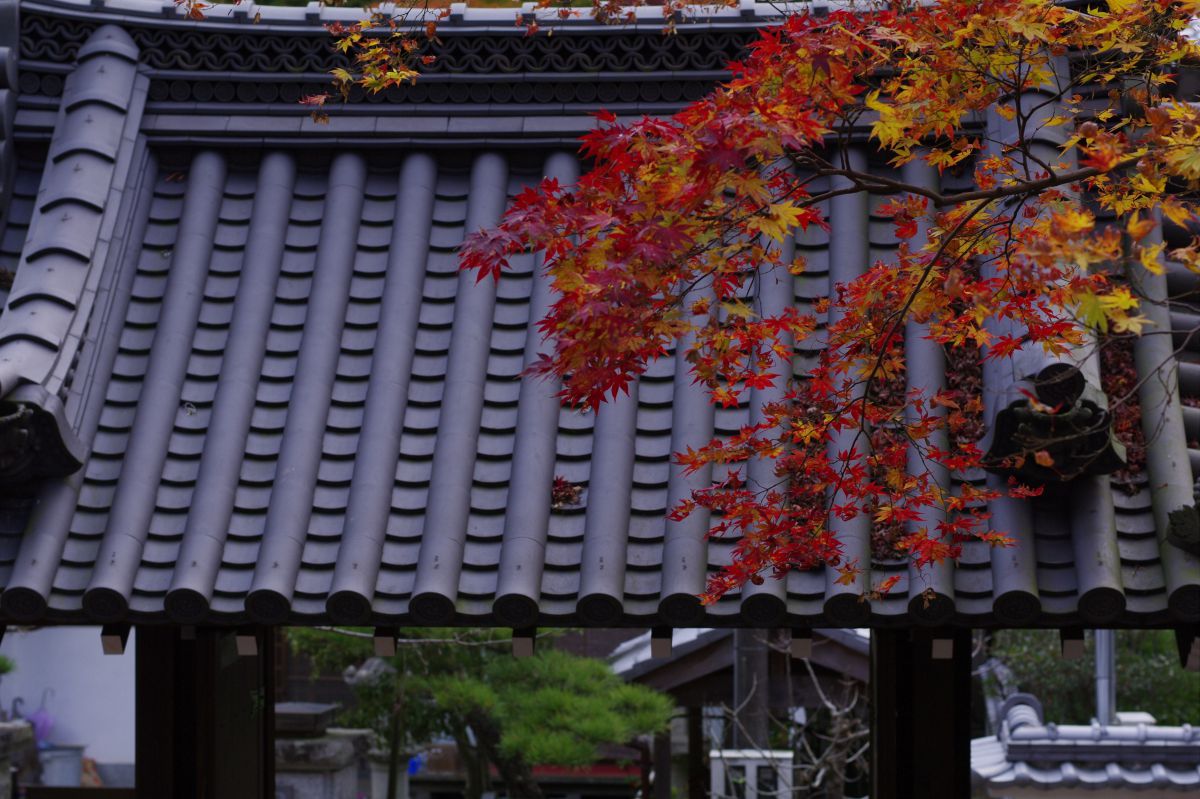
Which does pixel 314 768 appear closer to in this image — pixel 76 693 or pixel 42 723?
pixel 42 723

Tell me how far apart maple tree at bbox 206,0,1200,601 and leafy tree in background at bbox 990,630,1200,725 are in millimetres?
11896

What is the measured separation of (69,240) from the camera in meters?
5.61

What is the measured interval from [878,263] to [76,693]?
1889 centimetres

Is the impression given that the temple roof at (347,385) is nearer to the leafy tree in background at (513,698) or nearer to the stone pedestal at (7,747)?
the leafy tree in background at (513,698)

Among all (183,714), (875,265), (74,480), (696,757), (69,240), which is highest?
(69,240)

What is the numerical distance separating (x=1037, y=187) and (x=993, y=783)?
6.07 metres

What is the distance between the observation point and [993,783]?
8719 millimetres

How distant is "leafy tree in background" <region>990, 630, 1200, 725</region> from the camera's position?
16531mm

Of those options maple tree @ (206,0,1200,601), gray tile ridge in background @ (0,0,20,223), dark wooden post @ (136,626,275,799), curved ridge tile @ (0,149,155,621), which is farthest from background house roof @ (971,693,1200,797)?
gray tile ridge in background @ (0,0,20,223)

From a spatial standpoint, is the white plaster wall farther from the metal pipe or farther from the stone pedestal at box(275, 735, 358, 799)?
the metal pipe

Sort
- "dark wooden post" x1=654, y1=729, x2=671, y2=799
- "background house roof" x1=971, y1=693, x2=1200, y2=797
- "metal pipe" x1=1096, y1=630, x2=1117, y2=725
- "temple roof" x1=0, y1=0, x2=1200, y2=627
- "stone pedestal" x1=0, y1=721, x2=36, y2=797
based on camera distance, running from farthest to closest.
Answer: "metal pipe" x1=1096, y1=630, x2=1117, y2=725 → "dark wooden post" x1=654, y1=729, x2=671, y2=799 → "stone pedestal" x1=0, y1=721, x2=36, y2=797 → "background house roof" x1=971, y1=693, x2=1200, y2=797 → "temple roof" x1=0, y1=0, x2=1200, y2=627

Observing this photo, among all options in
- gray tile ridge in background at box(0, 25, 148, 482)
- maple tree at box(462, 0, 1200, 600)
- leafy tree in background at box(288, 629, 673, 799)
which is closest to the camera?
maple tree at box(462, 0, 1200, 600)

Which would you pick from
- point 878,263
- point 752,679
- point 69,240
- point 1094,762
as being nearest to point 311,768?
point 752,679

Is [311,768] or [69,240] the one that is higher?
[69,240]
